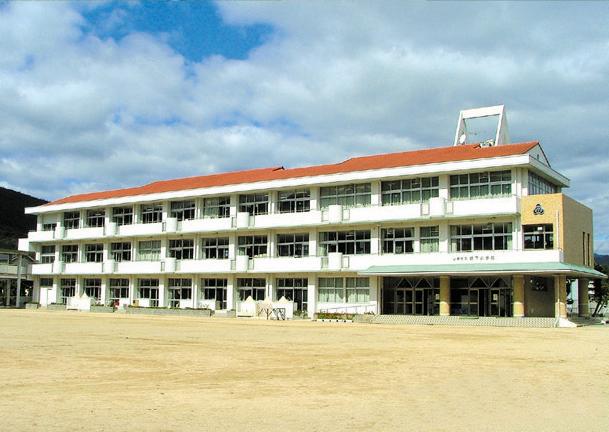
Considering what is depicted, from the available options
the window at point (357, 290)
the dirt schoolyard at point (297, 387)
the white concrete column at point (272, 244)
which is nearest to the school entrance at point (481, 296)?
the window at point (357, 290)

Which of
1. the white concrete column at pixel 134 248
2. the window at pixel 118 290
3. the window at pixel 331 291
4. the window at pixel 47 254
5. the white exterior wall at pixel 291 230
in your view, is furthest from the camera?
the window at pixel 47 254

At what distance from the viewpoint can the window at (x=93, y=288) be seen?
189ft

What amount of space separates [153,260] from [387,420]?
1844 inches

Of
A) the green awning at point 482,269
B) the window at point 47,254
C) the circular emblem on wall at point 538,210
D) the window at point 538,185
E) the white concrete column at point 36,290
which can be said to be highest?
the window at point 538,185

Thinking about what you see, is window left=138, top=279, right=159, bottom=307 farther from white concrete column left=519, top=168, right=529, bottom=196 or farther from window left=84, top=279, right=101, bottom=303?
white concrete column left=519, top=168, right=529, bottom=196

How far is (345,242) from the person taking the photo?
43.2m

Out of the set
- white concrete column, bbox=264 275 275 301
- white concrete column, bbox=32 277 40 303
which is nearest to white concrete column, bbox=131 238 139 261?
white concrete column, bbox=32 277 40 303

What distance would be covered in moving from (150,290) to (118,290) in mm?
3931

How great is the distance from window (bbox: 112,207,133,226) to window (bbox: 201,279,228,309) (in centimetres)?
991

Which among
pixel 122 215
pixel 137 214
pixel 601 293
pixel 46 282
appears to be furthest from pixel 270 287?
pixel 46 282

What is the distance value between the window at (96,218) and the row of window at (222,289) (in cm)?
482

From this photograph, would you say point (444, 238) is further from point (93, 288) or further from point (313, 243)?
point (93, 288)

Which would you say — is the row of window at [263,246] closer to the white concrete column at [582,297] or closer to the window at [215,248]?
the window at [215,248]

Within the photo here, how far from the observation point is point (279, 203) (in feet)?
153
